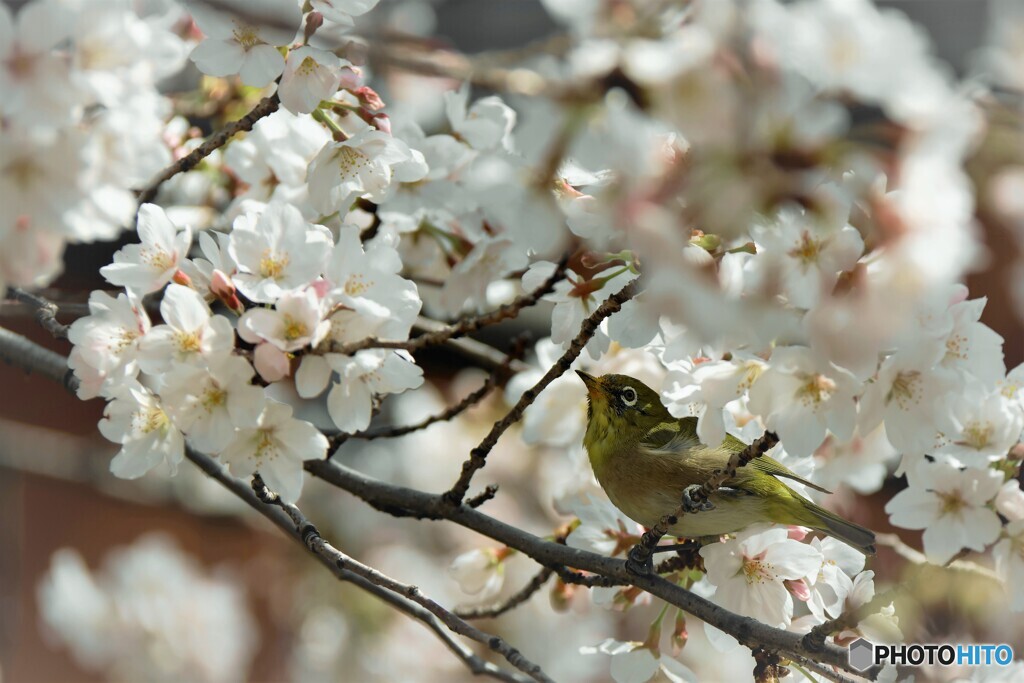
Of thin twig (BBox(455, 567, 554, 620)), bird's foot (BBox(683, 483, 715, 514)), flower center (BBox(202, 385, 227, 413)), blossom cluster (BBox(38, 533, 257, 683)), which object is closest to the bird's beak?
thin twig (BBox(455, 567, 554, 620))

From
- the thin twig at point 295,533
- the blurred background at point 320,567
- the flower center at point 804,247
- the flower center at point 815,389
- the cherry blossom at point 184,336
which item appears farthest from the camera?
the blurred background at point 320,567

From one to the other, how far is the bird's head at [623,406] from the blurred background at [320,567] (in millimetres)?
479

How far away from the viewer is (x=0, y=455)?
6.86ft

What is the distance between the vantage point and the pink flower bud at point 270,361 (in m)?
0.76

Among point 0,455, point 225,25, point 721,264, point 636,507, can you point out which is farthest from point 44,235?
point 0,455

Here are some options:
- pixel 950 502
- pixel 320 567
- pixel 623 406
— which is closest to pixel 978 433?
pixel 950 502

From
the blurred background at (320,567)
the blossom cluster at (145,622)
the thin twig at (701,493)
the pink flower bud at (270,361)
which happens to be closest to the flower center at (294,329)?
the pink flower bud at (270,361)

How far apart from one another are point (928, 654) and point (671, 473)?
0.31 meters

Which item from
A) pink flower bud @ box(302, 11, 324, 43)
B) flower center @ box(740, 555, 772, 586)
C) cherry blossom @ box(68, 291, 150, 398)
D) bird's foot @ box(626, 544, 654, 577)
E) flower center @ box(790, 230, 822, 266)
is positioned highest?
flower center @ box(790, 230, 822, 266)

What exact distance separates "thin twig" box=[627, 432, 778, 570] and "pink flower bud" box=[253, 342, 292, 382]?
324mm

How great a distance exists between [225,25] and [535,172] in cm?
35

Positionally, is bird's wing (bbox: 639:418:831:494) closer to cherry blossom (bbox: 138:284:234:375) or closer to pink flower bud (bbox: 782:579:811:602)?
pink flower bud (bbox: 782:579:811:602)

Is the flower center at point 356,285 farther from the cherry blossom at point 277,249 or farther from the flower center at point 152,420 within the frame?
the flower center at point 152,420

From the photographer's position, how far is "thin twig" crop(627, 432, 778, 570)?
68 centimetres
